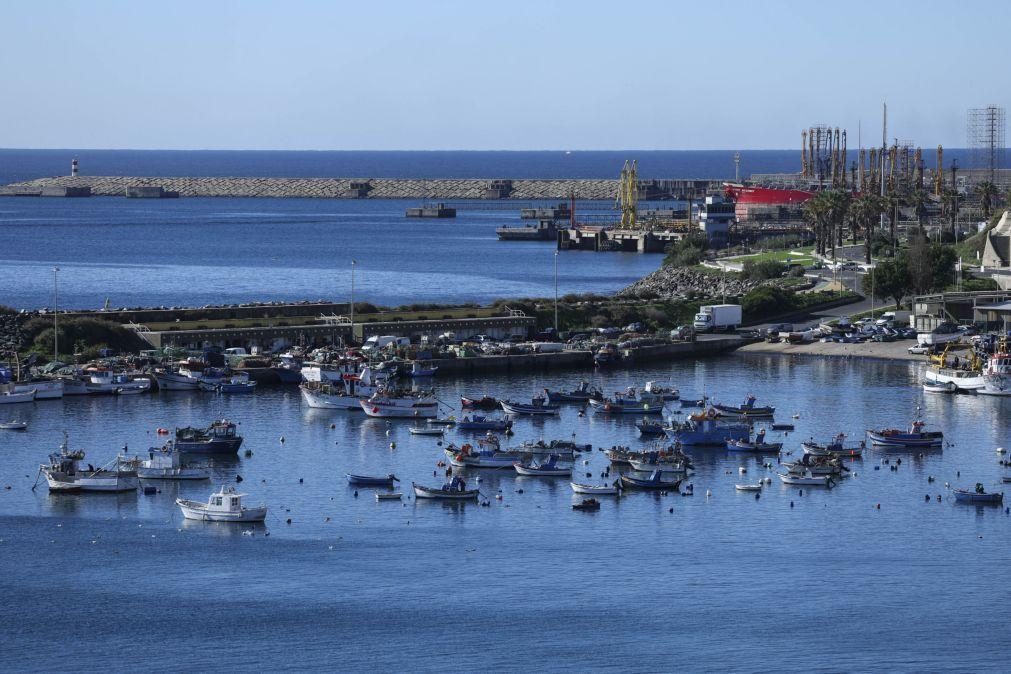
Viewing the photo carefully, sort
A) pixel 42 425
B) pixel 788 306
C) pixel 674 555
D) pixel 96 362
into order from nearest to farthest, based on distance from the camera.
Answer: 1. pixel 674 555
2. pixel 42 425
3. pixel 96 362
4. pixel 788 306

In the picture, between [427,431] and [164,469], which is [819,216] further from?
[164,469]

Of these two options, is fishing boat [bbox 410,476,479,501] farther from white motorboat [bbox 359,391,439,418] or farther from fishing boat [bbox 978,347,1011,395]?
fishing boat [bbox 978,347,1011,395]

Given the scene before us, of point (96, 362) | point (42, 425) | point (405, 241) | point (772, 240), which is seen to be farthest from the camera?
point (405, 241)

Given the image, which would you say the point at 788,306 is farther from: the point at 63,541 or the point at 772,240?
the point at 63,541

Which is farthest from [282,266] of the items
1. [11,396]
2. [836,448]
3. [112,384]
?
[836,448]

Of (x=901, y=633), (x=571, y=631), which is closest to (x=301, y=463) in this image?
(x=571, y=631)

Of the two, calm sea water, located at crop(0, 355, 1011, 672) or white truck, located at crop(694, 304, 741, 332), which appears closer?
calm sea water, located at crop(0, 355, 1011, 672)

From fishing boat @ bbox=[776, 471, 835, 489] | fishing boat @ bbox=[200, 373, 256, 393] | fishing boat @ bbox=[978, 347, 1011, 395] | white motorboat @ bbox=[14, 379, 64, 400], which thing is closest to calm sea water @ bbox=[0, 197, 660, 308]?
fishing boat @ bbox=[200, 373, 256, 393]
